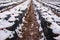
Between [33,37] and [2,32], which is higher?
[2,32]

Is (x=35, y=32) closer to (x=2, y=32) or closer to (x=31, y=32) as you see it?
(x=31, y=32)

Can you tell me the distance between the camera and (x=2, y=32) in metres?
3.93

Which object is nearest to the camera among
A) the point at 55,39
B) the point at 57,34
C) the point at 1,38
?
the point at 1,38

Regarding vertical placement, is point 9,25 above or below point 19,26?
above

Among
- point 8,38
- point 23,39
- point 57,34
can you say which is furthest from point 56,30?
point 23,39

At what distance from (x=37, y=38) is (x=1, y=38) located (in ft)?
10.3

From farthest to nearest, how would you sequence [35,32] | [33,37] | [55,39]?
[35,32] < [33,37] < [55,39]

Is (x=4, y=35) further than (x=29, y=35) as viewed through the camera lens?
No

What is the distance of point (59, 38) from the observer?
12.2ft

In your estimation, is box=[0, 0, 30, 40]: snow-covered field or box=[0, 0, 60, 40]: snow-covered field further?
box=[0, 0, 60, 40]: snow-covered field

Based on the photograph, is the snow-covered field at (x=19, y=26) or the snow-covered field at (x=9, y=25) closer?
the snow-covered field at (x=9, y=25)

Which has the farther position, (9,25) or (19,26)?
(19,26)

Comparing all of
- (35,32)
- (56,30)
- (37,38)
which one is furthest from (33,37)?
(56,30)

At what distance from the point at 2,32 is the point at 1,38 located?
455mm
